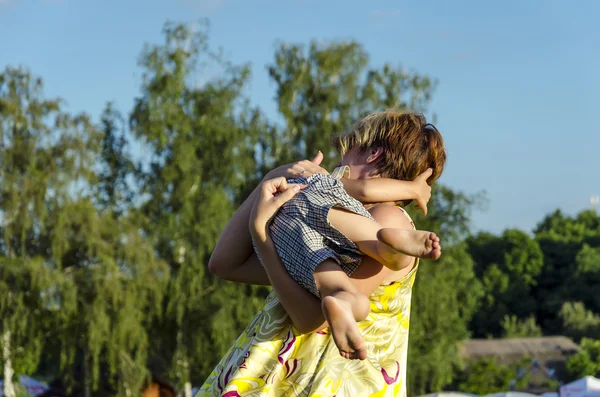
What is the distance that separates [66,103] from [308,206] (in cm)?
2501

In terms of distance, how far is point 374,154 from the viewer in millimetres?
2906

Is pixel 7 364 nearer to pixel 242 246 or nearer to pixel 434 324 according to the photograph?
pixel 434 324

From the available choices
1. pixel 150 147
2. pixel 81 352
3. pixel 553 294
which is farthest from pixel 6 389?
pixel 553 294

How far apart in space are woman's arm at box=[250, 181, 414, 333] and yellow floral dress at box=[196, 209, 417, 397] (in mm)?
70

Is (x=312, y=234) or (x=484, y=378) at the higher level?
(x=312, y=234)

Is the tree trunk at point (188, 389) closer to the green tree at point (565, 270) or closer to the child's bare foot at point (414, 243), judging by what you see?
the child's bare foot at point (414, 243)

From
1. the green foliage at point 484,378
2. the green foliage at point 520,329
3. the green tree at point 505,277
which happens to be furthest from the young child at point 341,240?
the green tree at point 505,277

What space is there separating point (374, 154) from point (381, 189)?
0.46 feet

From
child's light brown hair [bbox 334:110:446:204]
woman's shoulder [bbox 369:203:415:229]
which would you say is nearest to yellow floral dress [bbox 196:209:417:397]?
woman's shoulder [bbox 369:203:415:229]

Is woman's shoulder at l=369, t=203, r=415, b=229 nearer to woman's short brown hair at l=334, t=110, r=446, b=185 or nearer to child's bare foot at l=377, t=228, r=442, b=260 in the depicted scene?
woman's short brown hair at l=334, t=110, r=446, b=185

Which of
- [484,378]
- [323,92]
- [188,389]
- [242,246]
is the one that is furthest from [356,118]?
[242,246]

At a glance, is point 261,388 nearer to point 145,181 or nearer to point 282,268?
point 282,268

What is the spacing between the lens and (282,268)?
275 cm

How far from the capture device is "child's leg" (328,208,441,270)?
2463mm
